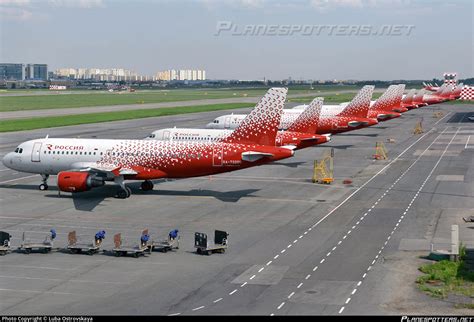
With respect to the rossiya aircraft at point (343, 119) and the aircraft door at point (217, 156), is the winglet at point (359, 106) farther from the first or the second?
the aircraft door at point (217, 156)

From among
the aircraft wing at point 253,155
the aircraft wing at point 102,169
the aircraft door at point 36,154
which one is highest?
the aircraft wing at point 253,155

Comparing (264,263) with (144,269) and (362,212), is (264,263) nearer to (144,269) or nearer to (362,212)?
(144,269)

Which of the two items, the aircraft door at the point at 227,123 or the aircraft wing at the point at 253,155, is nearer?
the aircraft wing at the point at 253,155

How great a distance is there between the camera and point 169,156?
71000 mm

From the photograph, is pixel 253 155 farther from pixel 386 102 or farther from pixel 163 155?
pixel 386 102

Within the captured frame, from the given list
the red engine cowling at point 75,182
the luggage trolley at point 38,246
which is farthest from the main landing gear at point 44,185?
the luggage trolley at point 38,246

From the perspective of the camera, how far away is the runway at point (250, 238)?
38.2m

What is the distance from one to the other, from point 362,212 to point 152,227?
63.0 ft

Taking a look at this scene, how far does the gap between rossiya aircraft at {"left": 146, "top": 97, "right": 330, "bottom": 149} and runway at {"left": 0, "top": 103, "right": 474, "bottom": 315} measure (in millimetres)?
3800

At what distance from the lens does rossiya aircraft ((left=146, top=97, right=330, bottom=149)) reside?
315 feet

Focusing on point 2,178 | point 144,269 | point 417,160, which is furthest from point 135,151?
point 417,160

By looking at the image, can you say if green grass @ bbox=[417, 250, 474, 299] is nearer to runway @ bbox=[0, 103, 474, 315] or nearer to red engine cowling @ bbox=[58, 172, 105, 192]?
runway @ bbox=[0, 103, 474, 315]

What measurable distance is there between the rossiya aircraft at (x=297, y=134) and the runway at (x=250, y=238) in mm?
3800

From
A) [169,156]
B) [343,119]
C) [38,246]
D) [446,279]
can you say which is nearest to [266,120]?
[169,156]
